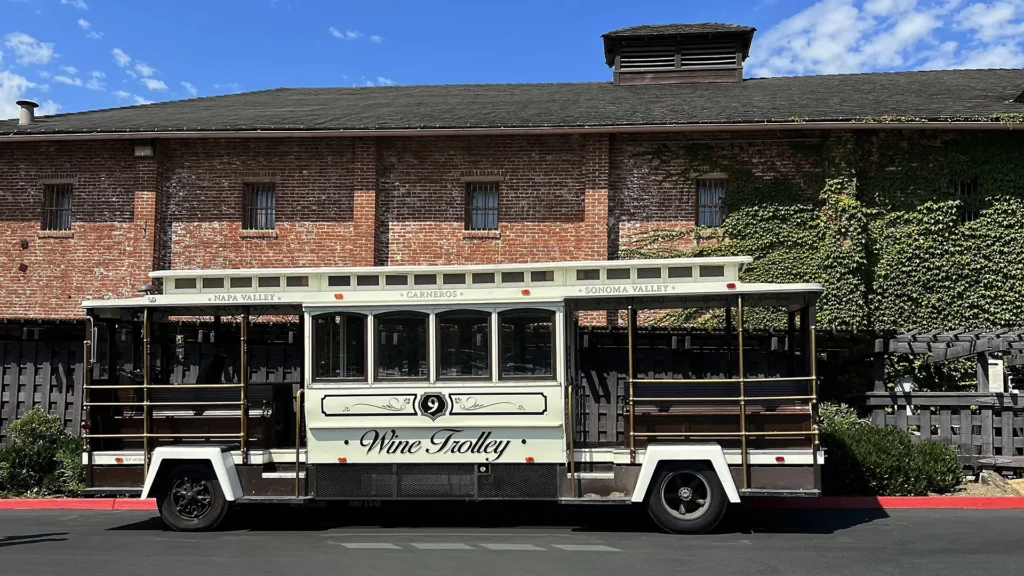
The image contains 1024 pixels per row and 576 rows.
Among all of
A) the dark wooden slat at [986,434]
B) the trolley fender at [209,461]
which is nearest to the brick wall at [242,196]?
the trolley fender at [209,461]

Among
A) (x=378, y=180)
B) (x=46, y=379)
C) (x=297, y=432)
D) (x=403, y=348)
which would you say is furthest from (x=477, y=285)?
(x=378, y=180)

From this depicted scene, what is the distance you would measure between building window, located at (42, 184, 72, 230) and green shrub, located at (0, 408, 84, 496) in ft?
24.5

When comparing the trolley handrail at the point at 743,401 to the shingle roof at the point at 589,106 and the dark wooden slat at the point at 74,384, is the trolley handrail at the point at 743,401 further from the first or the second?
the dark wooden slat at the point at 74,384

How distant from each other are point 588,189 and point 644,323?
3.16m

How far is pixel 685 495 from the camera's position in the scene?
31.8 ft

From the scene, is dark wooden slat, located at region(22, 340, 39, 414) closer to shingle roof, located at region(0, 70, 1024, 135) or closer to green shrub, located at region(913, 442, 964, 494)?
shingle roof, located at region(0, 70, 1024, 135)

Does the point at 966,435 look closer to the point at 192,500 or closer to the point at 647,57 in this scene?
the point at 192,500

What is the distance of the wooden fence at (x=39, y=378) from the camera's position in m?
14.8

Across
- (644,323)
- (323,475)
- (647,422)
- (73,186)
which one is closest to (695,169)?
(644,323)

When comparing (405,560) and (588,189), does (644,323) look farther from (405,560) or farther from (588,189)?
(405,560)

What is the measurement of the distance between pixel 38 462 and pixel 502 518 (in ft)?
22.5

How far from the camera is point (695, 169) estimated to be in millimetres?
18453

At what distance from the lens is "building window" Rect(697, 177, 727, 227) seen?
61.1 ft

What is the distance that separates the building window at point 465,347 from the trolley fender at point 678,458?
6.15 feet
